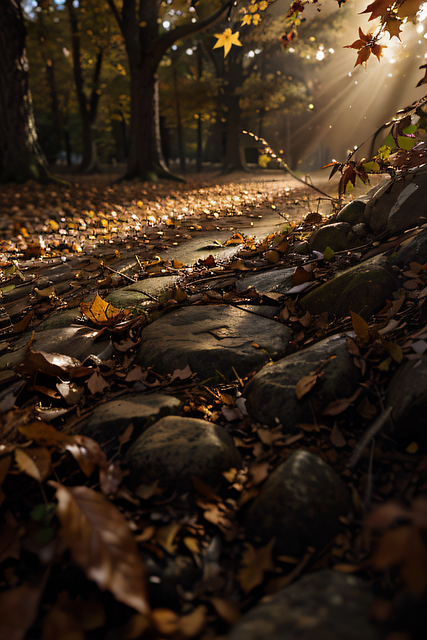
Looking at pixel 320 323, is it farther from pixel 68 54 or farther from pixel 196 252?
pixel 68 54

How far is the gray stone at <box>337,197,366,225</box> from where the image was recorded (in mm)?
3143

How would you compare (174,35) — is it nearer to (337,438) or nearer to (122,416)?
(122,416)

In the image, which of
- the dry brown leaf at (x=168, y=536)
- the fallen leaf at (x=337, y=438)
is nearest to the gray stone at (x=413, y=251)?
the fallen leaf at (x=337, y=438)

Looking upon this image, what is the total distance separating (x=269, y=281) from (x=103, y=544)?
82.4 inches

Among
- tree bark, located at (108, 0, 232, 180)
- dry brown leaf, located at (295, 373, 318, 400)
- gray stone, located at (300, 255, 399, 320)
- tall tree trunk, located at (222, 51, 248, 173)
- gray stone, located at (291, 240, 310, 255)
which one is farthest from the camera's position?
tall tree trunk, located at (222, 51, 248, 173)

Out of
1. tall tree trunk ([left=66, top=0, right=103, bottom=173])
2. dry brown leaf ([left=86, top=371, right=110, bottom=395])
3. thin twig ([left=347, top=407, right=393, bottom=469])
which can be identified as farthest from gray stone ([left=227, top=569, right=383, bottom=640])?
tall tree trunk ([left=66, top=0, right=103, bottom=173])

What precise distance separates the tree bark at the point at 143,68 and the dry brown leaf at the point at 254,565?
12.8 meters

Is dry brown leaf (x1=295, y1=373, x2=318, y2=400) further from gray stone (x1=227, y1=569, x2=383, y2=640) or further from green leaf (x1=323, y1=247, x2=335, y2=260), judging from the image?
green leaf (x1=323, y1=247, x2=335, y2=260)

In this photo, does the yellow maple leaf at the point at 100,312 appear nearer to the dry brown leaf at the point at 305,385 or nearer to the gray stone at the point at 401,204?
the dry brown leaf at the point at 305,385

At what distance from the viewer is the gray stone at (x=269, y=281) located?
266 centimetres

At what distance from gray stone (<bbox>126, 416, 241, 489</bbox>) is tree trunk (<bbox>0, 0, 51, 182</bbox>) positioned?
32.9 feet

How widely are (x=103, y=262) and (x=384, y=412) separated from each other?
10.9 feet

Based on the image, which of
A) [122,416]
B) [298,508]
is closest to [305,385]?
[298,508]

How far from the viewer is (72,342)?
7.52 ft
